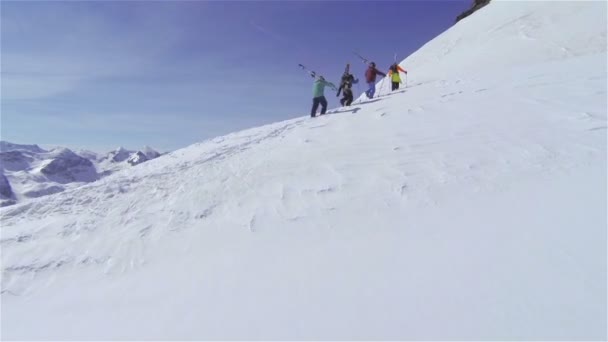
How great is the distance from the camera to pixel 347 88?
14031 mm

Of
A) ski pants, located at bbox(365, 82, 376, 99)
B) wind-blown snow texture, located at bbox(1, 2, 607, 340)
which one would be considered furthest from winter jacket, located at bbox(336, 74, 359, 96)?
wind-blown snow texture, located at bbox(1, 2, 607, 340)

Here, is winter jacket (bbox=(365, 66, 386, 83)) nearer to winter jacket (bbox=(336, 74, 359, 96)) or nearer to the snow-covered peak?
winter jacket (bbox=(336, 74, 359, 96))

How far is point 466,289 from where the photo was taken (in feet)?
12.2

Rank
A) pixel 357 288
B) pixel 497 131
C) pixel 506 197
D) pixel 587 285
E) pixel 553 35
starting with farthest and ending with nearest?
pixel 553 35 < pixel 497 131 < pixel 506 197 < pixel 357 288 < pixel 587 285

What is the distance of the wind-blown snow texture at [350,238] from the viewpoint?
11.9 ft

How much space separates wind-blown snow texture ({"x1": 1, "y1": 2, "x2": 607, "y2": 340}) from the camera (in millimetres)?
3637

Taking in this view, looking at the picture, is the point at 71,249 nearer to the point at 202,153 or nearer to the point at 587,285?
the point at 202,153

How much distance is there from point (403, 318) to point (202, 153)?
335 inches

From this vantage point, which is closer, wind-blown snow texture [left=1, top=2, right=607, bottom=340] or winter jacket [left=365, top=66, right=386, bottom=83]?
wind-blown snow texture [left=1, top=2, right=607, bottom=340]

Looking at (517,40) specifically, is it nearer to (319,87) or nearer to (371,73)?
(371,73)

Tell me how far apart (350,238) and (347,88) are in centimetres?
987

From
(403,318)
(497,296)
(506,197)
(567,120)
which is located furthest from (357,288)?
(567,120)

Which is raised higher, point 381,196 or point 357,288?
point 381,196

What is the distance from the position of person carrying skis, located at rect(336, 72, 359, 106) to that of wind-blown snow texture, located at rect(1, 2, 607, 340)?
3.90 meters
